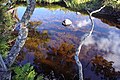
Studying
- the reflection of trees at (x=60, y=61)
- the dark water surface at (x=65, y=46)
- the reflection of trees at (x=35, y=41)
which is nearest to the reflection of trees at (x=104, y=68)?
the dark water surface at (x=65, y=46)

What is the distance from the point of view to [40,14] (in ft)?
97.6

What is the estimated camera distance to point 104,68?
55.7 feet

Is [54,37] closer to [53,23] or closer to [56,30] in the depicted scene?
[56,30]

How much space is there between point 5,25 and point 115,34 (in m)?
11.8

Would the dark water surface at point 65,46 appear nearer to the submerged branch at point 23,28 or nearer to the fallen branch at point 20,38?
the fallen branch at point 20,38

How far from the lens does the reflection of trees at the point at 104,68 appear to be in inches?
630

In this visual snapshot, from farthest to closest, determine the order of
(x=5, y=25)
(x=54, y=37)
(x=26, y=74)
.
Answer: (x=54, y=37), (x=5, y=25), (x=26, y=74)

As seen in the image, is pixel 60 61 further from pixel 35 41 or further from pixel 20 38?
pixel 20 38

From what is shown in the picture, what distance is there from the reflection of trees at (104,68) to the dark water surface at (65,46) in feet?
0.89

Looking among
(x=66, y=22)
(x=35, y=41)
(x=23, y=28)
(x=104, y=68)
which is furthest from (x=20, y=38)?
(x=66, y=22)

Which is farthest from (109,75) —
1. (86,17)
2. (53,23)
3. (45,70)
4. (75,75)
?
(86,17)

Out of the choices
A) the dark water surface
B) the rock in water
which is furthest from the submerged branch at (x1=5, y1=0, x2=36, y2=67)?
the rock in water

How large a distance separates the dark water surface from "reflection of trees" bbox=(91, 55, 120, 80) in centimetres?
27

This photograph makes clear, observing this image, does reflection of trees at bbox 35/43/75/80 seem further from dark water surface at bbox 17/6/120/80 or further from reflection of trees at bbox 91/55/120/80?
reflection of trees at bbox 91/55/120/80
